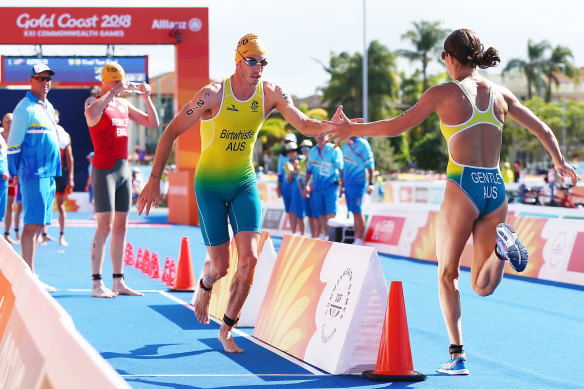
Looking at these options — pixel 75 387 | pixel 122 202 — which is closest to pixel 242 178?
pixel 122 202

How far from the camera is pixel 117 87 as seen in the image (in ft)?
31.0

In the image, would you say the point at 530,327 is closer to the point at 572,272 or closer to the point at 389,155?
the point at 572,272

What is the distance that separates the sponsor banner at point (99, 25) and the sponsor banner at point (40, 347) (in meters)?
21.9

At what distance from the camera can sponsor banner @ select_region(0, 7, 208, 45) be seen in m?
26.5

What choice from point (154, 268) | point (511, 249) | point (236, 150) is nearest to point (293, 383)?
point (511, 249)

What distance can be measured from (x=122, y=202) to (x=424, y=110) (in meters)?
4.75

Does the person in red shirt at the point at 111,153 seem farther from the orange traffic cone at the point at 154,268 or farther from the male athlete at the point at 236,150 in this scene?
the male athlete at the point at 236,150

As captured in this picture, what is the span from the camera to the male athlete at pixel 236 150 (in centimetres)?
677

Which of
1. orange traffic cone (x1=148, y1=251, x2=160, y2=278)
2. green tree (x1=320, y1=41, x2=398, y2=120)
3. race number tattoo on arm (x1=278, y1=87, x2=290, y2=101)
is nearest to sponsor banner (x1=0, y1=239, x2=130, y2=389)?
race number tattoo on arm (x1=278, y1=87, x2=290, y2=101)

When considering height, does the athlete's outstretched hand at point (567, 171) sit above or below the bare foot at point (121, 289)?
above

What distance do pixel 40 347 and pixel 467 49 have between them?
12.2ft

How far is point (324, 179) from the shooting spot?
1673cm

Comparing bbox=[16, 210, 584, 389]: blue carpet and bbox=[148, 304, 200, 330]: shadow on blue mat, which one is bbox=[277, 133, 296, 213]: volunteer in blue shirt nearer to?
bbox=[16, 210, 584, 389]: blue carpet

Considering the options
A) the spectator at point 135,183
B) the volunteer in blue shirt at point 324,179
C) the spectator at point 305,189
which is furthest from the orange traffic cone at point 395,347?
the spectator at point 135,183
